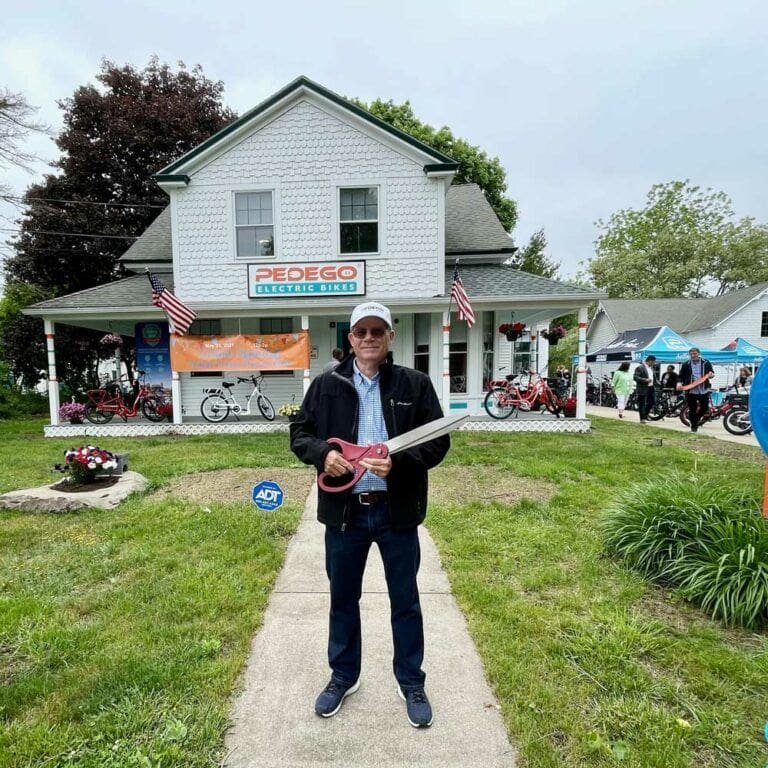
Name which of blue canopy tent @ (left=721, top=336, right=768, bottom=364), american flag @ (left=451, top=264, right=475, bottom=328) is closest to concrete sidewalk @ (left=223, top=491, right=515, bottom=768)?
american flag @ (left=451, top=264, right=475, bottom=328)

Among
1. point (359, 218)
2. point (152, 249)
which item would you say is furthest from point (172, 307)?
point (152, 249)

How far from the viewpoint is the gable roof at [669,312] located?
27000 mm

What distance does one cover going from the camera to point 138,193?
17641 mm

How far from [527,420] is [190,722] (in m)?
9.05

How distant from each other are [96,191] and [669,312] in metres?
33.0

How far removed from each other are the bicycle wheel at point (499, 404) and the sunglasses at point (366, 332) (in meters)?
8.66

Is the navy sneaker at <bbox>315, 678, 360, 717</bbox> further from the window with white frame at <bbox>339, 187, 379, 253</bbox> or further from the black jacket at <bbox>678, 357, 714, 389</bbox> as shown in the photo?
the black jacket at <bbox>678, 357, 714, 389</bbox>

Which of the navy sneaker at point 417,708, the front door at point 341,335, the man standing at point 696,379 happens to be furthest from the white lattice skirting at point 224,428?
the navy sneaker at point 417,708

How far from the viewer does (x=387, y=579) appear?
1987 mm

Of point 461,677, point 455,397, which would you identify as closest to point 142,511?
point 461,677

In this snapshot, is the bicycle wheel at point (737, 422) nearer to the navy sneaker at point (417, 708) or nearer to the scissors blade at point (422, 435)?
the navy sneaker at point (417, 708)

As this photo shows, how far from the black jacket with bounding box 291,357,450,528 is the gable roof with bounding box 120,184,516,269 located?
10.8 m

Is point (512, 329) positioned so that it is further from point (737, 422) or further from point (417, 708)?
point (417, 708)

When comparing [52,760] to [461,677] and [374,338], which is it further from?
[374,338]
